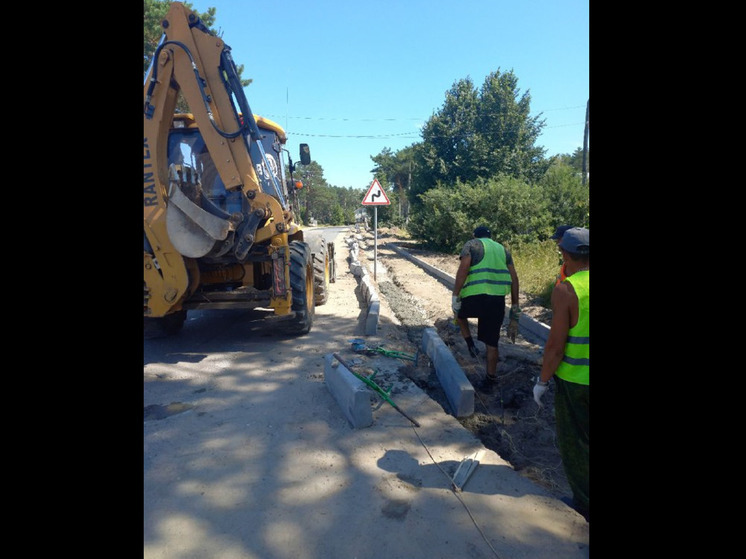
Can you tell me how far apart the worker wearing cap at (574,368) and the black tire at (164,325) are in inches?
219

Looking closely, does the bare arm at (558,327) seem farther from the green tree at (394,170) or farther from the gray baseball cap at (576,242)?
the green tree at (394,170)

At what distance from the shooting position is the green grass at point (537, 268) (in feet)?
29.8

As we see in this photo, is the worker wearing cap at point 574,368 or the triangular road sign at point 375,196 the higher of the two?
the triangular road sign at point 375,196

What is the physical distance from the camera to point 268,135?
25.2 feet

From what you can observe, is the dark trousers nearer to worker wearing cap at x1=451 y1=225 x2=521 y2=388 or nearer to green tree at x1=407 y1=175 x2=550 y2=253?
worker wearing cap at x1=451 y1=225 x2=521 y2=388

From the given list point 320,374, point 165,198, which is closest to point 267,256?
point 165,198

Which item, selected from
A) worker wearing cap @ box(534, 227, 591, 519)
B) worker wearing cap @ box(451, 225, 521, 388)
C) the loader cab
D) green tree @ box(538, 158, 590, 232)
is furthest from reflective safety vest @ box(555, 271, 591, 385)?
green tree @ box(538, 158, 590, 232)

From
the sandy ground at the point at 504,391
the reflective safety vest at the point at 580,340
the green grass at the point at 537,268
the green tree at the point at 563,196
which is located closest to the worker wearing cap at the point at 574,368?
the reflective safety vest at the point at 580,340

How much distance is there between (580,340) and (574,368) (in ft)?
0.56

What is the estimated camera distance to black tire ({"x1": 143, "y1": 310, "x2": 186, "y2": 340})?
6.40 metres

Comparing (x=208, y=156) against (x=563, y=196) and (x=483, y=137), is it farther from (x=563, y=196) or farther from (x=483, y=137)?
(x=483, y=137)

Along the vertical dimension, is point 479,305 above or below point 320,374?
above
